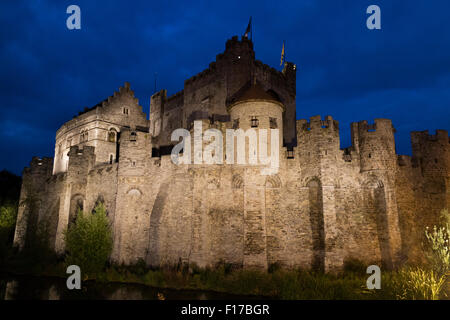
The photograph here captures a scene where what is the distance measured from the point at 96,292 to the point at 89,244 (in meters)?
3.84

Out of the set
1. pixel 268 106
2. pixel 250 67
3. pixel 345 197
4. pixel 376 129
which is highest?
pixel 250 67

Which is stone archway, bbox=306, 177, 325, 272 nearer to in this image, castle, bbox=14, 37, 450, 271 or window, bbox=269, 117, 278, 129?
castle, bbox=14, 37, 450, 271

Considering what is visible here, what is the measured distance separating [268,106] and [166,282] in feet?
45.7

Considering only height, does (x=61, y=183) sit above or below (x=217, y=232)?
above

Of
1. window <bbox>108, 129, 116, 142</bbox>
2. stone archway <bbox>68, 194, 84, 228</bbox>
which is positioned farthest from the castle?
window <bbox>108, 129, 116, 142</bbox>

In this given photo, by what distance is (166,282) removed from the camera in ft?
71.9

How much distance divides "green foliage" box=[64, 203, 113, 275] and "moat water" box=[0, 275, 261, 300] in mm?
→ 1259

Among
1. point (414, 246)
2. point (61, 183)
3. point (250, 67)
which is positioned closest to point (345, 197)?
point (414, 246)

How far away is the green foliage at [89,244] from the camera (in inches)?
920

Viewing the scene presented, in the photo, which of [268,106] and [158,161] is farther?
[158,161]
